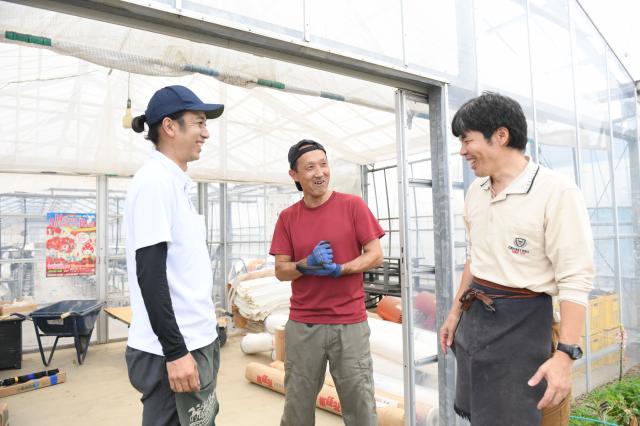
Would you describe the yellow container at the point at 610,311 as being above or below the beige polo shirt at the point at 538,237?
below

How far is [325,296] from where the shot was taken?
2105 mm

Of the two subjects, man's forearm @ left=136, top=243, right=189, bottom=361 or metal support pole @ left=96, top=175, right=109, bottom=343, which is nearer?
man's forearm @ left=136, top=243, right=189, bottom=361

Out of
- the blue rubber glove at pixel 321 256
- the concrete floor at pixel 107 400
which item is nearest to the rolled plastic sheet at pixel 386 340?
the concrete floor at pixel 107 400

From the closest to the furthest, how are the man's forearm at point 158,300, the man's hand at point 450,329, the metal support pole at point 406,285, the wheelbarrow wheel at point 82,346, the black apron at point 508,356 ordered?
the man's forearm at point 158,300 → the black apron at point 508,356 → the man's hand at point 450,329 → the metal support pole at point 406,285 → the wheelbarrow wheel at point 82,346

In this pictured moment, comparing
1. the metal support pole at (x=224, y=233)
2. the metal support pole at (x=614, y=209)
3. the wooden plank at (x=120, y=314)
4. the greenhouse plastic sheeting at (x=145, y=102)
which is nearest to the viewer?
the greenhouse plastic sheeting at (x=145, y=102)

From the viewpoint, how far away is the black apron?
4.57 feet

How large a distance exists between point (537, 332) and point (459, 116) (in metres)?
0.81

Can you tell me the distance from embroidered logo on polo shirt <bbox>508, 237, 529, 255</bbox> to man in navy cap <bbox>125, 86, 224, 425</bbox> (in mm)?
1082

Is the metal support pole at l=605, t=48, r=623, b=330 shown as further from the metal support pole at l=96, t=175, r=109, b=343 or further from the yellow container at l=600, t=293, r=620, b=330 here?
the metal support pole at l=96, t=175, r=109, b=343

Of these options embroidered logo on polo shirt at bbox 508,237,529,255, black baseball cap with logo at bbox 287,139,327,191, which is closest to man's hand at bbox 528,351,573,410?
embroidered logo on polo shirt at bbox 508,237,529,255

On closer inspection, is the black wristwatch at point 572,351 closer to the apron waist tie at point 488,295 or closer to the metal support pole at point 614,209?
the apron waist tie at point 488,295

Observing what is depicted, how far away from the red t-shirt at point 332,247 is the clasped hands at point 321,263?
7cm

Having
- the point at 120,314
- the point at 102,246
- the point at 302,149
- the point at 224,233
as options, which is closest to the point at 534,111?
the point at 302,149

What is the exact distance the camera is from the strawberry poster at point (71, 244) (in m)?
5.68
